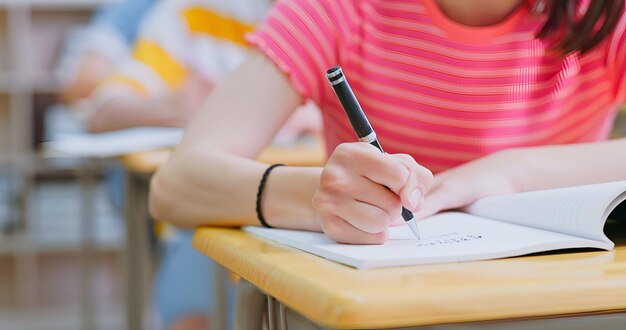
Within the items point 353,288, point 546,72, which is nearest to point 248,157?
point 546,72

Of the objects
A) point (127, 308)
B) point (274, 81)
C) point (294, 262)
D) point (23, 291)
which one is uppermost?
point (274, 81)

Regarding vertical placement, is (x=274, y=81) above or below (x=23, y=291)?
above

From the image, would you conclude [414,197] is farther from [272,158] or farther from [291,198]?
[272,158]

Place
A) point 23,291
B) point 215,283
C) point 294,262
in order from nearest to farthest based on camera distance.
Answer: point 294,262
point 215,283
point 23,291

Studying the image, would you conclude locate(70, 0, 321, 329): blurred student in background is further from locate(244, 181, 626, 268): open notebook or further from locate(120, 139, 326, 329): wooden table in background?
locate(244, 181, 626, 268): open notebook

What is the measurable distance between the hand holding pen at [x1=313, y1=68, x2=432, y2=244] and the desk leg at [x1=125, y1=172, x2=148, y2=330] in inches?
54.7

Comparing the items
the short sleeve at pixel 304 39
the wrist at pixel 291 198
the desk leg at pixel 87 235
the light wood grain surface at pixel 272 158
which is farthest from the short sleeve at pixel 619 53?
the desk leg at pixel 87 235

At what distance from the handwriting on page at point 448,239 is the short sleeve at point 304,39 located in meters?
0.40

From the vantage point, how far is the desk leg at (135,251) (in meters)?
2.09

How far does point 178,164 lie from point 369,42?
0.29 m

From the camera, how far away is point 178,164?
0.97 meters

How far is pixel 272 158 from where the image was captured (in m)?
1.73

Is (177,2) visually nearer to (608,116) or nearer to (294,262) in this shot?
(608,116)

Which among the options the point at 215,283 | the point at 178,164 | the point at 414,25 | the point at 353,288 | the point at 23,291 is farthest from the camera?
the point at 23,291
